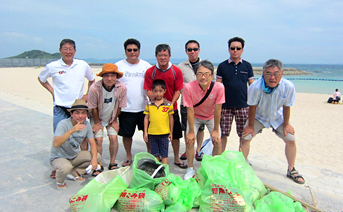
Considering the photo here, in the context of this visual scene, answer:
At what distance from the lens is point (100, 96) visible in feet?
12.0

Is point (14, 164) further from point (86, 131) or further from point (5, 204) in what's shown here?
point (86, 131)

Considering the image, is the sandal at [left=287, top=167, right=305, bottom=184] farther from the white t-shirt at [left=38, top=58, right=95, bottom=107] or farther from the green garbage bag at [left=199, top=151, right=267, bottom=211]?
the white t-shirt at [left=38, top=58, right=95, bottom=107]

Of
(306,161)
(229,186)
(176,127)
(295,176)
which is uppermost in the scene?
(176,127)

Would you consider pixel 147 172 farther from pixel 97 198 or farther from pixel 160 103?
pixel 160 103

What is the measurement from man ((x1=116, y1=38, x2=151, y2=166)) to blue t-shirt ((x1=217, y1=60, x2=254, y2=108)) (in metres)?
1.35

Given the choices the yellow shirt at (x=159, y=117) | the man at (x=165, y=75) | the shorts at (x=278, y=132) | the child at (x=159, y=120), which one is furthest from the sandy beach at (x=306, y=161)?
A: the man at (x=165, y=75)

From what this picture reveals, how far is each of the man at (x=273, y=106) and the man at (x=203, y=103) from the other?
1.70 ft

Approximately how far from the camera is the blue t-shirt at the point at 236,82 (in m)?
3.97

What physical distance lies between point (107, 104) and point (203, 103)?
1459 mm

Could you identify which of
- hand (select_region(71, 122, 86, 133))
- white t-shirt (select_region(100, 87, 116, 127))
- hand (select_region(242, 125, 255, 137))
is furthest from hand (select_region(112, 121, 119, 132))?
hand (select_region(242, 125, 255, 137))

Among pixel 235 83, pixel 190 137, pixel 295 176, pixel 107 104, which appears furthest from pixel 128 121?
pixel 295 176

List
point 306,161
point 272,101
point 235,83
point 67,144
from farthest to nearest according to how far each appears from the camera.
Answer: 1. point 306,161
2. point 235,83
3. point 272,101
4. point 67,144

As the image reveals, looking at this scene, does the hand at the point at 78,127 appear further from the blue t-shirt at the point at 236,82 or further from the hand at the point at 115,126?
the blue t-shirt at the point at 236,82

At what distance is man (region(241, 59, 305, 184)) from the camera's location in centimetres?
341
